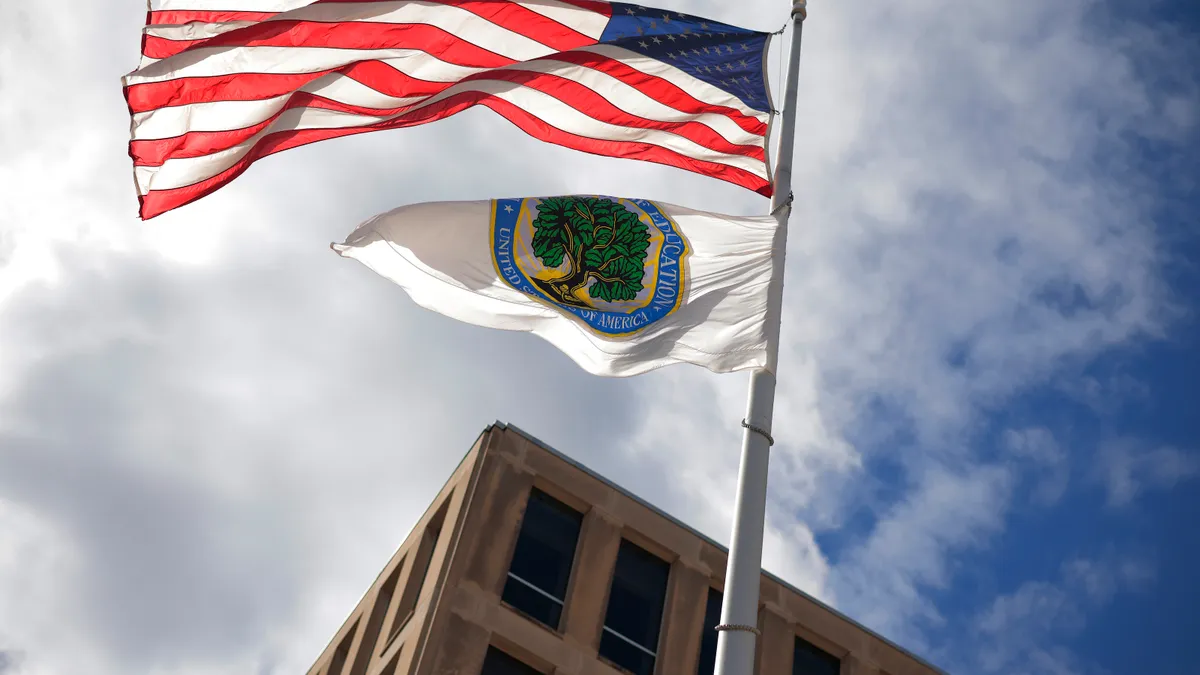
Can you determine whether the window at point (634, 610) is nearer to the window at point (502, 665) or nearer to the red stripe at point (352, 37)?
the window at point (502, 665)

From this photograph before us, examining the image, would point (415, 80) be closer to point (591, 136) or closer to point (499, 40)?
point (499, 40)

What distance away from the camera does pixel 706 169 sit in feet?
39.0

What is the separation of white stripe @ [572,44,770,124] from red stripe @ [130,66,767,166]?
0.31 metres

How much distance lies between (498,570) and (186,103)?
13.9 meters

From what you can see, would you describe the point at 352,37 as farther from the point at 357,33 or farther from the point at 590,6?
the point at 590,6

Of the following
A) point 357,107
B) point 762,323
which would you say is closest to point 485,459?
point 357,107

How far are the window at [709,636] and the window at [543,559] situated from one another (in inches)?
138

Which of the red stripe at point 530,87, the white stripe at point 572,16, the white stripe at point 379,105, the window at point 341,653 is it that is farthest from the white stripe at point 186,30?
the window at point 341,653

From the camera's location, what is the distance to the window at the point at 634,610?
24031mm

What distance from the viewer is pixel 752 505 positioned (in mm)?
8781

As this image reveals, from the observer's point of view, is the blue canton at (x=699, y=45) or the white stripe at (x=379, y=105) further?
the blue canton at (x=699, y=45)

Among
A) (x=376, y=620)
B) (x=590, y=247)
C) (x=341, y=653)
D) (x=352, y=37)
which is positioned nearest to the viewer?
(x=590, y=247)

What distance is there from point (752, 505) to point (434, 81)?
241 inches

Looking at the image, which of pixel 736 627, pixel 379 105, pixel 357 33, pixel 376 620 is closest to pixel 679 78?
pixel 379 105
